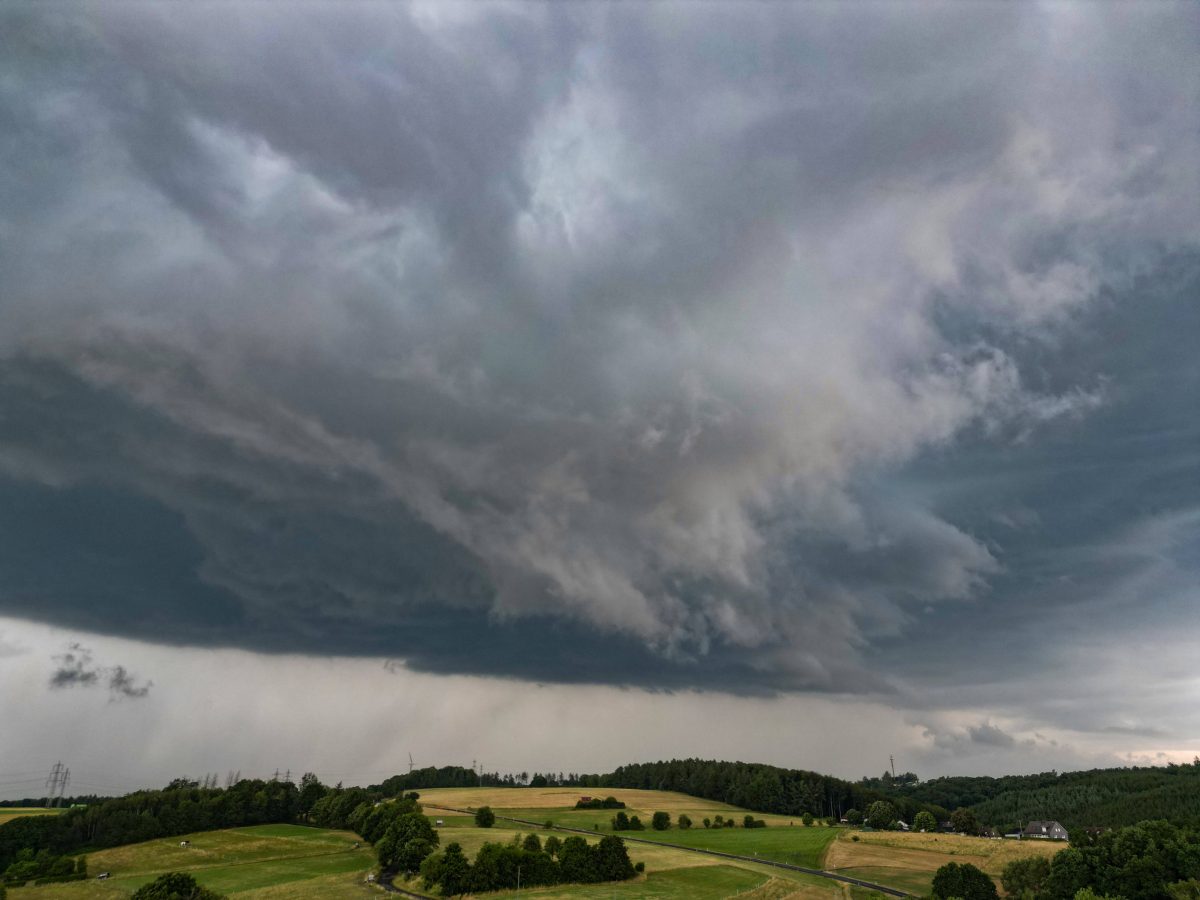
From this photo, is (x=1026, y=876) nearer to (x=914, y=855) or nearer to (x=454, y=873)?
Answer: (x=914, y=855)

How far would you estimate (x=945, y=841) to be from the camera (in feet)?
545

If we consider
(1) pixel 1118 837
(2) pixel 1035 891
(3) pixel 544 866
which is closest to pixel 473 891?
(3) pixel 544 866

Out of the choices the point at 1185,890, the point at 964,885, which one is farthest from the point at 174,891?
the point at 1185,890

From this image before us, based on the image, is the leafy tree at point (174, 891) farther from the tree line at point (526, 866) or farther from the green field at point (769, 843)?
the green field at point (769, 843)

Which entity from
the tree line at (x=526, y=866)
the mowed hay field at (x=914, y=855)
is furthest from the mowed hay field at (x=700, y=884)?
the mowed hay field at (x=914, y=855)

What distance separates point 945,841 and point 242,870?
151 m

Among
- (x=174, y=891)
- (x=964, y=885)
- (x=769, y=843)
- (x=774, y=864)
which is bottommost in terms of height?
(x=174, y=891)

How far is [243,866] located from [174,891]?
60.0m

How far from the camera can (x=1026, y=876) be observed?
112m

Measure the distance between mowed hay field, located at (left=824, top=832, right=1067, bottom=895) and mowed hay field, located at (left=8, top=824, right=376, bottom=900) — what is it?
292 feet

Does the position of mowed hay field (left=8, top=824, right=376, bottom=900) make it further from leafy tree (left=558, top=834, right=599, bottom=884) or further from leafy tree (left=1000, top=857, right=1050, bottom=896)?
leafy tree (left=1000, top=857, right=1050, bottom=896)

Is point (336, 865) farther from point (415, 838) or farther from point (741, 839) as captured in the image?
point (741, 839)

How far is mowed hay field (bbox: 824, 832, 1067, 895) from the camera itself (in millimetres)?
128500

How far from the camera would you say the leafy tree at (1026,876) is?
359ft
